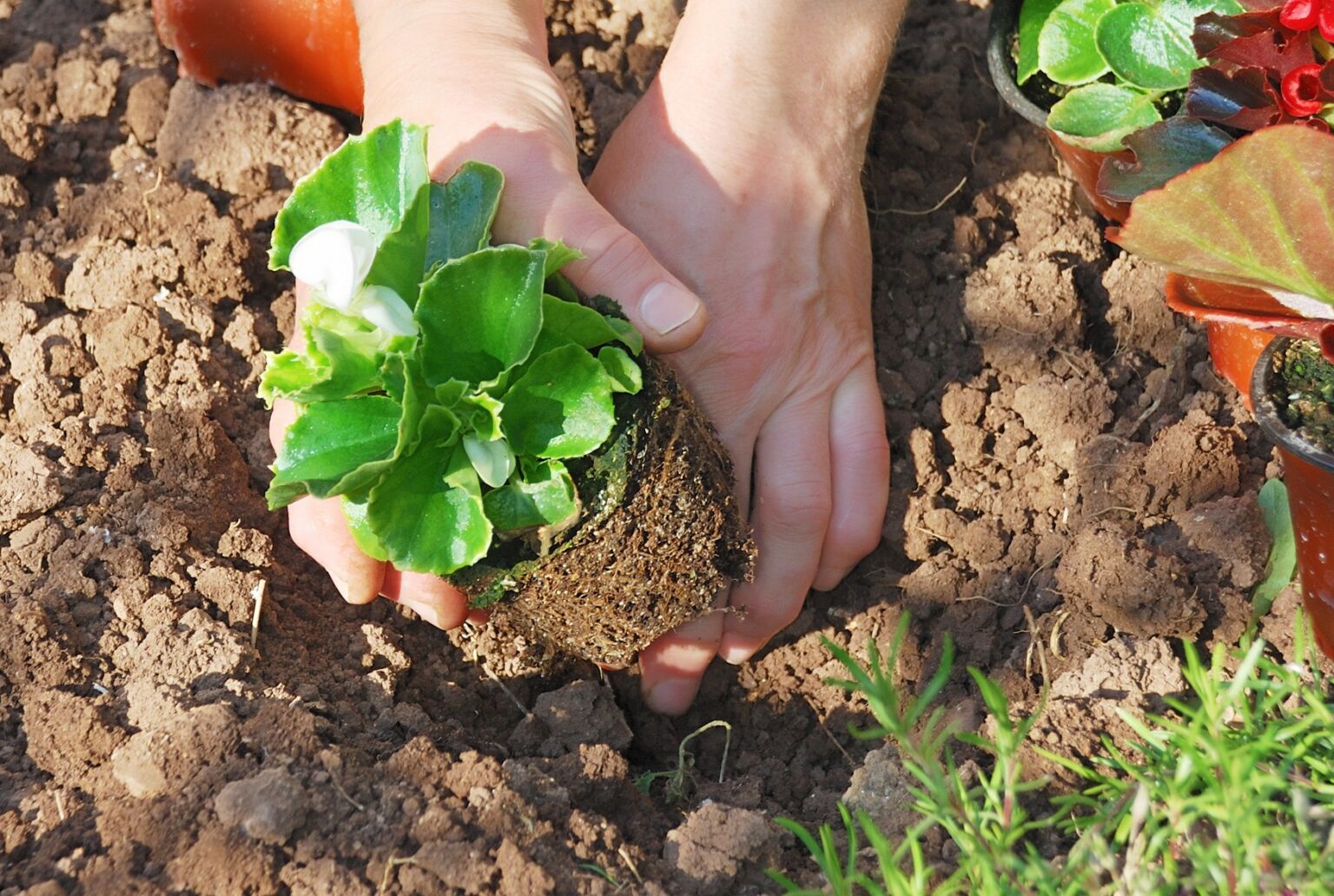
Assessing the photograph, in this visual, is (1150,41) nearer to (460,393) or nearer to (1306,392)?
(1306,392)

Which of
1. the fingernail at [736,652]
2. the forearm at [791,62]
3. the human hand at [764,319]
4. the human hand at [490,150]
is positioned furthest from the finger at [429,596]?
the forearm at [791,62]

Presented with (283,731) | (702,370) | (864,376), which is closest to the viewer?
(283,731)

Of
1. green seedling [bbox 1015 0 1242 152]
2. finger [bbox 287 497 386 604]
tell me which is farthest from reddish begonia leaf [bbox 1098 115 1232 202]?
finger [bbox 287 497 386 604]

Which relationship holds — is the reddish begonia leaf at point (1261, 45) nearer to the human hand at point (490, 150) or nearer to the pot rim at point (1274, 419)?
the pot rim at point (1274, 419)

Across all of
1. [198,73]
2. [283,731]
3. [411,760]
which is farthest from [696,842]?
[198,73]

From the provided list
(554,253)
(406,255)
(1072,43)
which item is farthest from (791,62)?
(406,255)

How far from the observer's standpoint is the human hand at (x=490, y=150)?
1770 mm

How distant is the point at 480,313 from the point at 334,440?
0.26 m

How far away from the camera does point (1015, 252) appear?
229 cm

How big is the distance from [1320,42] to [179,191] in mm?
1988

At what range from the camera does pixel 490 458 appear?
1633 millimetres

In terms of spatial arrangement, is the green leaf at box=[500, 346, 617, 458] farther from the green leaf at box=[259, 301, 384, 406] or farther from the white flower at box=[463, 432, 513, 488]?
the green leaf at box=[259, 301, 384, 406]

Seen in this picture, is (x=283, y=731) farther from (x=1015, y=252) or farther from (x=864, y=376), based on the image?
(x=1015, y=252)

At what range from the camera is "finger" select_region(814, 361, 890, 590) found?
212cm
